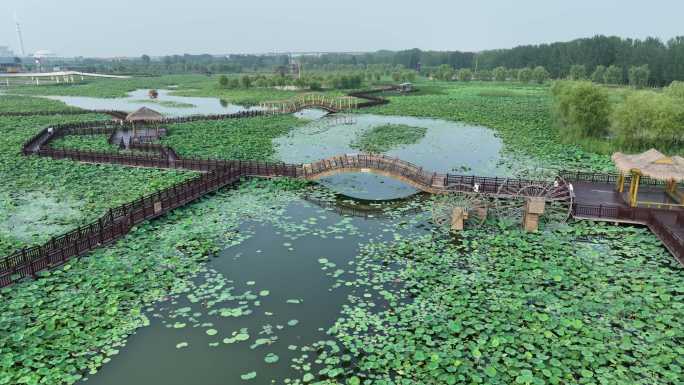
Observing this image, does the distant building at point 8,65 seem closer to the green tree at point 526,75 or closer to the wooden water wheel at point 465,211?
the green tree at point 526,75

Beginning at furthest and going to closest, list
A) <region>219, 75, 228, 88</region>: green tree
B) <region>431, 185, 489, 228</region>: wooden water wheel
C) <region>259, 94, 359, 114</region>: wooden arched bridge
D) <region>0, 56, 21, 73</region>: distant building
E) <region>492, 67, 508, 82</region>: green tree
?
<region>0, 56, 21, 73</region>: distant building → <region>492, 67, 508, 82</region>: green tree → <region>219, 75, 228, 88</region>: green tree → <region>259, 94, 359, 114</region>: wooden arched bridge → <region>431, 185, 489, 228</region>: wooden water wheel

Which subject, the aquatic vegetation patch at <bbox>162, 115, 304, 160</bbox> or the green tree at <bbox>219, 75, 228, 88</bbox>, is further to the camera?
the green tree at <bbox>219, 75, 228, 88</bbox>

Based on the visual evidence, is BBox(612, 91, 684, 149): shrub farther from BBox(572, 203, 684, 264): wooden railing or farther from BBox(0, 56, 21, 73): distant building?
BBox(0, 56, 21, 73): distant building

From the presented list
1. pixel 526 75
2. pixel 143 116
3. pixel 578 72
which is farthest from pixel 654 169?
pixel 526 75

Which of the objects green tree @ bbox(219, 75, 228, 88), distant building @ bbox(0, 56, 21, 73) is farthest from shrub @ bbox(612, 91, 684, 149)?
distant building @ bbox(0, 56, 21, 73)

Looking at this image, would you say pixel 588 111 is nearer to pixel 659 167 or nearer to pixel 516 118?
pixel 516 118

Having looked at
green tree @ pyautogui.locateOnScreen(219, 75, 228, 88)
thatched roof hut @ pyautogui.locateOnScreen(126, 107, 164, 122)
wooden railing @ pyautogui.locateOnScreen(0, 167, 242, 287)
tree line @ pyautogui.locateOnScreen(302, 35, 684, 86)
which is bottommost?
wooden railing @ pyautogui.locateOnScreen(0, 167, 242, 287)
